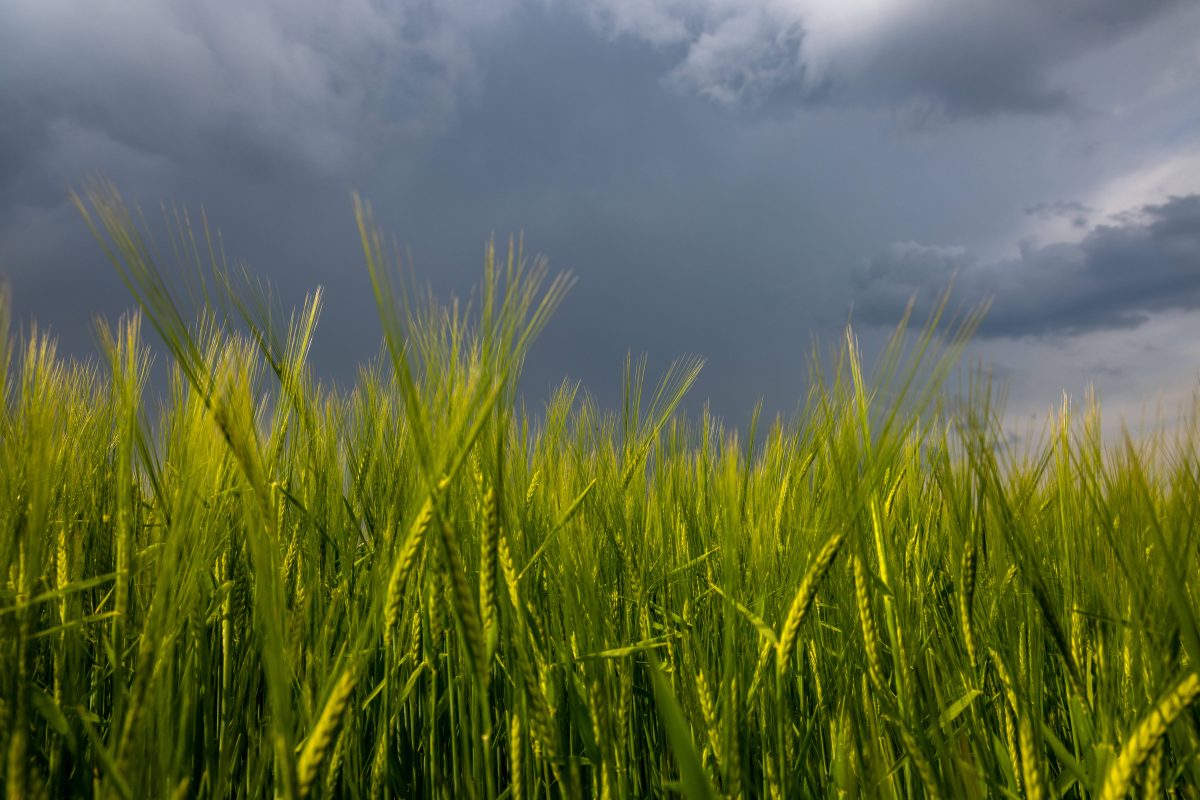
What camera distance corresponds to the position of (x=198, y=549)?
126 cm

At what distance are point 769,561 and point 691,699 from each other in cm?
52

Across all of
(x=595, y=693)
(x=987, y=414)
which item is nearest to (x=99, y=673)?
(x=595, y=693)

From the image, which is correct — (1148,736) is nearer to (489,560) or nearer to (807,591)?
(807,591)

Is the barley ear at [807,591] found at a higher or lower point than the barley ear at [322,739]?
higher

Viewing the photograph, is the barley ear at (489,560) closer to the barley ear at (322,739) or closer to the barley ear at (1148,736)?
the barley ear at (322,739)

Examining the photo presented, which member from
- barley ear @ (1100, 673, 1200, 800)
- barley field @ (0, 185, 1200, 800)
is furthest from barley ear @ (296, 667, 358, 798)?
barley ear @ (1100, 673, 1200, 800)

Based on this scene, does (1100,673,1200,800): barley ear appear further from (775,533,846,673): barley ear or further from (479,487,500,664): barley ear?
(479,487,500,664): barley ear

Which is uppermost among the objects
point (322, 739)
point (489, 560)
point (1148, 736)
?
point (489, 560)

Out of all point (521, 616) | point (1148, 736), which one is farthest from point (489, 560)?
point (1148, 736)

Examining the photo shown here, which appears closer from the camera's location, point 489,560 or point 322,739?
point 322,739

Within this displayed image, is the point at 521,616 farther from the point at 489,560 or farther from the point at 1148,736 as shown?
the point at 1148,736

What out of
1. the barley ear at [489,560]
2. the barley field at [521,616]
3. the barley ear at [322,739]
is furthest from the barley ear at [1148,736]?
the barley ear at [322,739]

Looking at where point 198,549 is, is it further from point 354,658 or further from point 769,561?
point 769,561

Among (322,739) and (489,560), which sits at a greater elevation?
(489,560)
